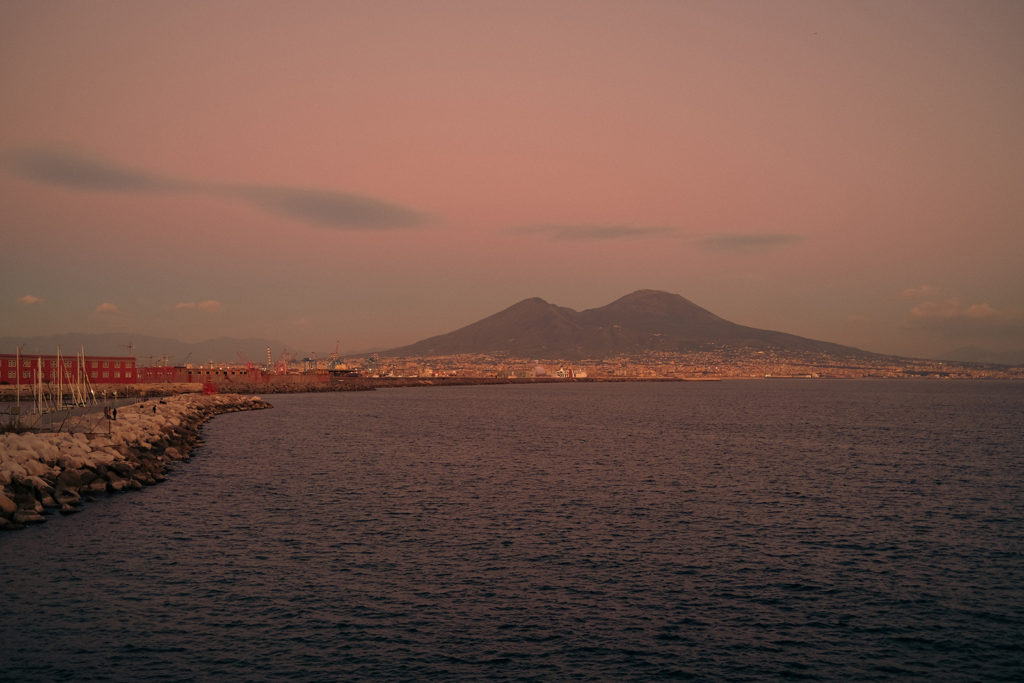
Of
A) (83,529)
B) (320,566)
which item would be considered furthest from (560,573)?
(83,529)

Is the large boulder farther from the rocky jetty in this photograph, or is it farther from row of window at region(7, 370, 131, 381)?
row of window at region(7, 370, 131, 381)

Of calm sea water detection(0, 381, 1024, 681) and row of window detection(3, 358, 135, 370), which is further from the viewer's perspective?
row of window detection(3, 358, 135, 370)

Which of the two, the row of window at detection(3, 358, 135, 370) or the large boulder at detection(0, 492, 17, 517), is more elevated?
the row of window at detection(3, 358, 135, 370)

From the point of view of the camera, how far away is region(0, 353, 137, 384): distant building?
5453 inches

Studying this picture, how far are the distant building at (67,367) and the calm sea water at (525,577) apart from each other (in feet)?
358

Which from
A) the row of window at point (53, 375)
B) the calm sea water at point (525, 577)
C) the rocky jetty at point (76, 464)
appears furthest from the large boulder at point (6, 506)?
the row of window at point (53, 375)

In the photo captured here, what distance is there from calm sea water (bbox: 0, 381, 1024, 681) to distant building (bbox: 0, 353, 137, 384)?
358 ft

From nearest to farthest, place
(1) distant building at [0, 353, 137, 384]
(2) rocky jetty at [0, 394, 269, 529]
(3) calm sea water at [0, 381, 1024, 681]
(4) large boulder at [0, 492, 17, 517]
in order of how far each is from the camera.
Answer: (3) calm sea water at [0, 381, 1024, 681], (4) large boulder at [0, 492, 17, 517], (2) rocky jetty at [0, 394, 269, 529], (1) distant building at [0, 353, 137, 384]

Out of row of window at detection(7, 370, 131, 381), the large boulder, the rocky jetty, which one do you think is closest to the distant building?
row of window at detection(7, 370, 131, 381)

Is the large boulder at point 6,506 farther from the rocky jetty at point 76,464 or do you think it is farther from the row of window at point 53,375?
the row of window at point 53,375

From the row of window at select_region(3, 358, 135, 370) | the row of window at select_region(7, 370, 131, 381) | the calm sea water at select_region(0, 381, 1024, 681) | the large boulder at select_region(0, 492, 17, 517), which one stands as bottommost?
the calm sea water at select_region(0, 381, 1024, 681)

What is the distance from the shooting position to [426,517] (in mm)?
34469

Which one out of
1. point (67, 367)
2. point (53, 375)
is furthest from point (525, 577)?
point (53, 375)

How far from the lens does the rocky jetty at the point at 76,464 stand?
1335 inches
